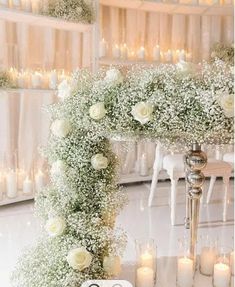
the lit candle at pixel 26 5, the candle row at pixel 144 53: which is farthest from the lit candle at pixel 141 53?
the lit candle at pixel 26 5

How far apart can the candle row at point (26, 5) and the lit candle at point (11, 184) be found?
4.48ft

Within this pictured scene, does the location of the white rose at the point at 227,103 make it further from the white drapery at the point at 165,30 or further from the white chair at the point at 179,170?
the white drapery at the point at 165,30

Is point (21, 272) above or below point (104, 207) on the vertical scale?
below

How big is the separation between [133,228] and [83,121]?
5.17 feet

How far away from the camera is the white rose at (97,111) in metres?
1.78

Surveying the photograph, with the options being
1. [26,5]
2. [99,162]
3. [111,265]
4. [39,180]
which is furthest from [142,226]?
[26,5]

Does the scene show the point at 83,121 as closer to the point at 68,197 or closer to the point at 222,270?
the point at 68,197

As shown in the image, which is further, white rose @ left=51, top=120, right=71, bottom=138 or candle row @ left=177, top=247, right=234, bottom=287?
candle row @ left=177, top=247, right=234, bottom=287

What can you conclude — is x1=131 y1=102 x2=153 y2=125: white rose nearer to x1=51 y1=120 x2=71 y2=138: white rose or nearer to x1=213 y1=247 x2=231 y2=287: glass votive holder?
x1=51 y1=120 x2=71 y2=138: white rose

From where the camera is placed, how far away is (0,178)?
3.67 m

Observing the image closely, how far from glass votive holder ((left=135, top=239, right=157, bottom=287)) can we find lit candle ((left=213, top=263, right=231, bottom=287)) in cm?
30

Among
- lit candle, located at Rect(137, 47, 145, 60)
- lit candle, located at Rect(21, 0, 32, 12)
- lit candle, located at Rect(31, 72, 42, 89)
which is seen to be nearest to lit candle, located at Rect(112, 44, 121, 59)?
lit candle, located at Rect(137, 47, 145, 60)

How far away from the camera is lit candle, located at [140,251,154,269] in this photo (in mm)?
2127

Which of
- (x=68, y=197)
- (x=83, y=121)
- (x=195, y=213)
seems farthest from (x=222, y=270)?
(x=83, y=121)
